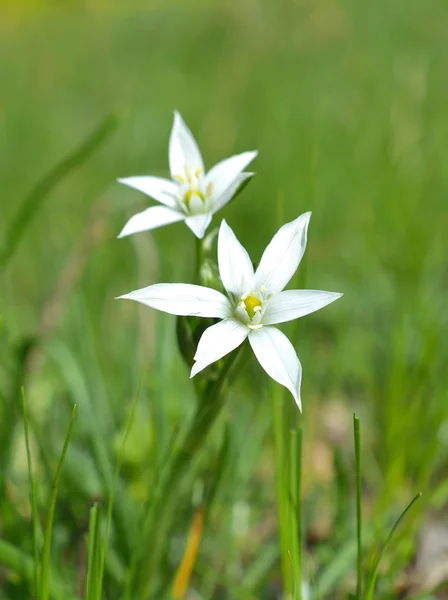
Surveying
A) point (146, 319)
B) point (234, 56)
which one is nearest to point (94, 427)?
point (146, 319)

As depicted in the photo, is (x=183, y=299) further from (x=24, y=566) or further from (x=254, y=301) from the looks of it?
(x=24, y=566)

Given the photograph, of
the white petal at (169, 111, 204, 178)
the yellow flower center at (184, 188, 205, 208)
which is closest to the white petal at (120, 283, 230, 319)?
the yellow flower center at (184, 188, 205, 208)

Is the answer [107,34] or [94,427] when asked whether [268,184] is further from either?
[107,34]

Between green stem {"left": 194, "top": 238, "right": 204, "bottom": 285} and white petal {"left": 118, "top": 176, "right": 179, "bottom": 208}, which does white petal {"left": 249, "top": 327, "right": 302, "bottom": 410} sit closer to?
green stem {"left": 194, "top": 238, "right": 204, "bottom": 285}

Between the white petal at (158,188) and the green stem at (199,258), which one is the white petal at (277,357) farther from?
the white petal at (158,188)

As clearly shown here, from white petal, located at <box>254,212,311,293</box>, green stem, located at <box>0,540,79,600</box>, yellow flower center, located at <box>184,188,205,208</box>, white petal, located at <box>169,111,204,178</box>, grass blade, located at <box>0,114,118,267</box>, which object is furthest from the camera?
grass blade, located at <box>0,114,118,267</box>
